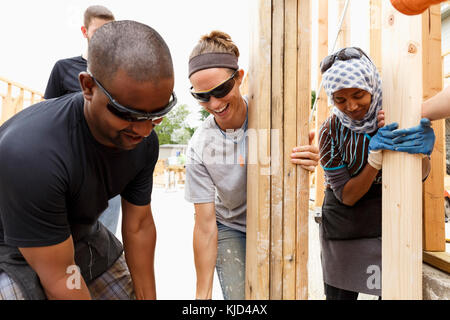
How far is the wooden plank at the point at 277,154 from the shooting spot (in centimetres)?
108

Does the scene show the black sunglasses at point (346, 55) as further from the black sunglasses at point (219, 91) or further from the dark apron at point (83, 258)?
the dark apron at point (83, 258)

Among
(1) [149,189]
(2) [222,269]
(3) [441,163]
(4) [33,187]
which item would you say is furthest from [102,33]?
(3) [441,163]

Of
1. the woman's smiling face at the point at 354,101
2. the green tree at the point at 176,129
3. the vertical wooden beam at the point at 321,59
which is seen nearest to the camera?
the woman's smiling face at the point at 354,101

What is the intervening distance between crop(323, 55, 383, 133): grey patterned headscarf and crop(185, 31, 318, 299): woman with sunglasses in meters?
0.43

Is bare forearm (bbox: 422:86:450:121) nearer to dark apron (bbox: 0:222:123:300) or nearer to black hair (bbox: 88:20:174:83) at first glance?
black hair (bbox: 88:20:174:83)

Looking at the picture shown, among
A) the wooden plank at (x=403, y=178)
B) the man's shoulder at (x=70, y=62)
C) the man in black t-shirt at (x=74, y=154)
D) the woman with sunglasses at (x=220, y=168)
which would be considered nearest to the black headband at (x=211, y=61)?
the woman with sunglasses at (x=220, y=168)

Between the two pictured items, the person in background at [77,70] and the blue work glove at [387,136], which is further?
the person in background at [77,70]

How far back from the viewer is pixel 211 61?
1.28 m

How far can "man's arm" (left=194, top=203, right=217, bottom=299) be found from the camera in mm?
1467

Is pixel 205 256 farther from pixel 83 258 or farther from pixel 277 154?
pixel 277 154

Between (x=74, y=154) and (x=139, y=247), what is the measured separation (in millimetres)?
621

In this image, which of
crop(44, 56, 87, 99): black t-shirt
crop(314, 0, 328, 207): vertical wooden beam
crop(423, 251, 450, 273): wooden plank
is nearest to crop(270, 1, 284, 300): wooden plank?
crop(423, 251, 450, 273): wooden plank

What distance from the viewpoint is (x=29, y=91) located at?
18.1ft

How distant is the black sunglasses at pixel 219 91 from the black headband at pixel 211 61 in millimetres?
62
